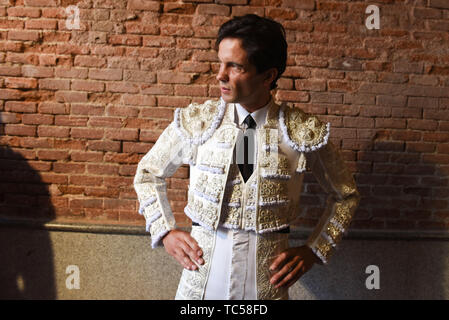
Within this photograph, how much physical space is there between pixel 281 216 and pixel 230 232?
219mm

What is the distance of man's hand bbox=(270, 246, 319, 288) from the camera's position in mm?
1356

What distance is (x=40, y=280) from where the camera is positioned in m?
2.40

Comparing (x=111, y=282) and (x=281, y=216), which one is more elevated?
(x=281, y=216)

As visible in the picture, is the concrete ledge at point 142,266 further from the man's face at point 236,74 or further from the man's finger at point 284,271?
the man's face at point 236,74

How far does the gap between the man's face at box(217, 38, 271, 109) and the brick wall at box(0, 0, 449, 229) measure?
1021 mm

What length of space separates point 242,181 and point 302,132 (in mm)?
322

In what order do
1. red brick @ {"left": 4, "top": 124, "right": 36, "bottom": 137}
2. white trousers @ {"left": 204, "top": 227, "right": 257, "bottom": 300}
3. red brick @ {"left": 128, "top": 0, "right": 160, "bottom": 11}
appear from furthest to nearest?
red brick @ {"left": 4, "top": 124, "right": 36, "bottom": 137}
red brick @ {"left": 128, "top": 0, "right": 160, "bottom": 11}
white trousers @ {"left": 204, "top": 227, "right": 257, "bottom": 300}

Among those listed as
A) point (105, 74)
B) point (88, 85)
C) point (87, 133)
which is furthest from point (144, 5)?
point (87, 133)

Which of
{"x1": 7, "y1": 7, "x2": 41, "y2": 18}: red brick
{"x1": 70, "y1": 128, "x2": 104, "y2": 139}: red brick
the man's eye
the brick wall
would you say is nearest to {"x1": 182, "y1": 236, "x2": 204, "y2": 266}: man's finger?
the man's eye

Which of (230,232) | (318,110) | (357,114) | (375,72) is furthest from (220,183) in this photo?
(375,72)

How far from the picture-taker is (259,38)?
1.24 metres

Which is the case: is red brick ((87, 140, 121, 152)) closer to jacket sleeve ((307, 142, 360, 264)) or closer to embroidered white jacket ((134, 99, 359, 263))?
embroidered white jacket ((134, 99, 359, 263))

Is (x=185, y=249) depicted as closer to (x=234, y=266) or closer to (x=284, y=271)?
(x=234, y=266)

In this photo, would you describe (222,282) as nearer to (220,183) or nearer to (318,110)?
(220,183)
